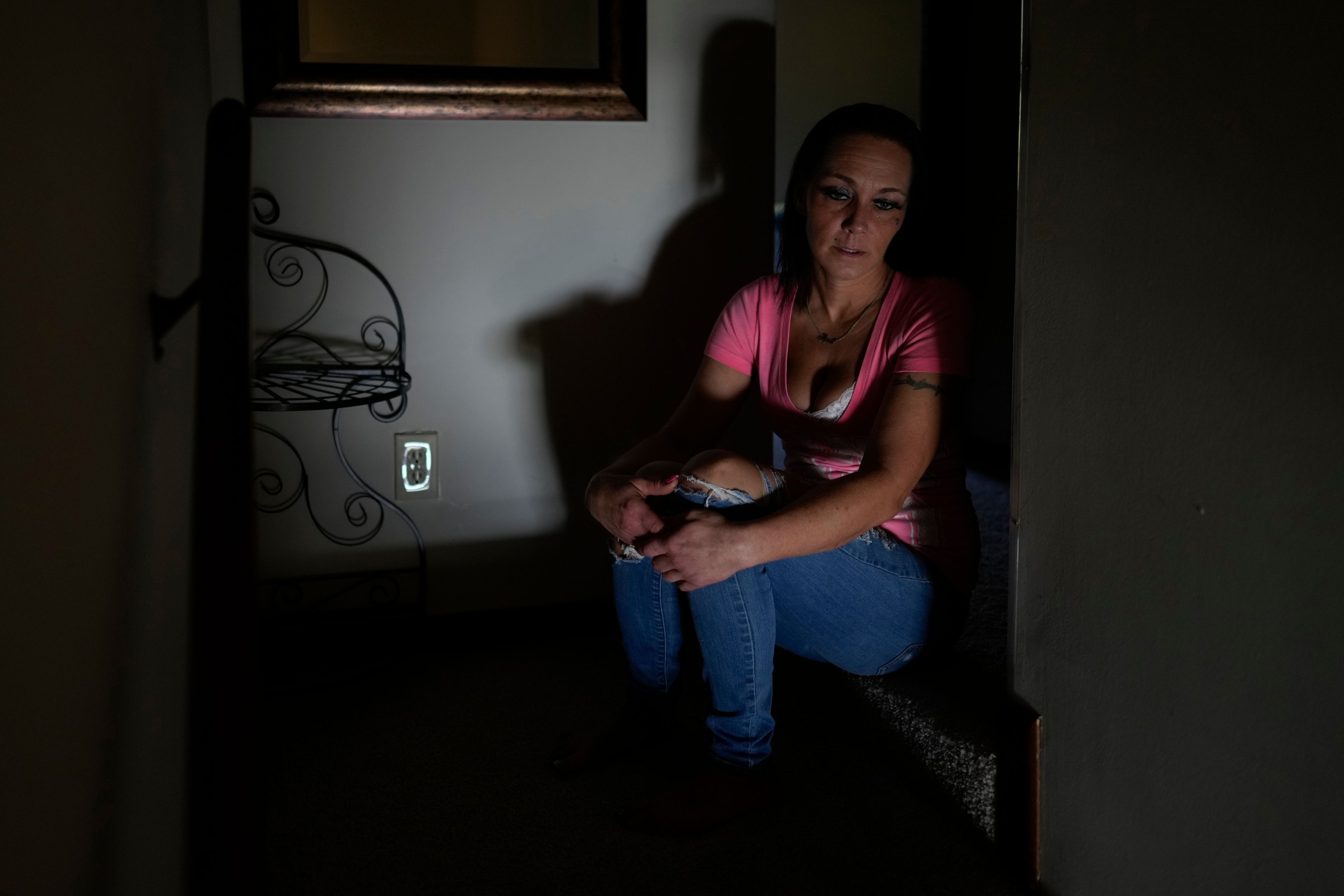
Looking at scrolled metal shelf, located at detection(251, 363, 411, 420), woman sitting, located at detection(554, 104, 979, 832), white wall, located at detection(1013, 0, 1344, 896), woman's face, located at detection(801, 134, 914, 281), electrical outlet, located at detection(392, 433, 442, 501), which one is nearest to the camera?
white wall, located at detection(1013, 0, 1344, 896)

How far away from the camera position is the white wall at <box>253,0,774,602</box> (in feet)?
5.00

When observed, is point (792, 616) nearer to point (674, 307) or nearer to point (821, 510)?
point (821, 510)

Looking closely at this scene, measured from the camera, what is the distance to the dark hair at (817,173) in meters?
1.22

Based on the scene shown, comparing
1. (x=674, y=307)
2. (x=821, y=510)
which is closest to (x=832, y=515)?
(x=821, y=510)

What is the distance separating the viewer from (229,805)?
0.50m

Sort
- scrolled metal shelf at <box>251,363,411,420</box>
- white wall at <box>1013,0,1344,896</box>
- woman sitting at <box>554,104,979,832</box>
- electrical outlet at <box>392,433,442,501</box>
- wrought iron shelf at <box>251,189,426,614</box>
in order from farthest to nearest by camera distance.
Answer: electrical outlet at <box>392,433,442,501</box> → wrought iron shelf at <box>251,189,426,614</box> → scrolled metal shelf at <box>251,363,411,420</box> → woman sitting at <box>554,104,979,832</box> → white wall at <box>1013,0,1344,896</box>

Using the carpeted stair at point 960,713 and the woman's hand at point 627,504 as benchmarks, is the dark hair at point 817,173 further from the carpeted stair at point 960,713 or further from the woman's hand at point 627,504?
the carpeted stair at point 960,713

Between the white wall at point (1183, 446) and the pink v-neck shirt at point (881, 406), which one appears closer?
the white wall at point (1183, 446)

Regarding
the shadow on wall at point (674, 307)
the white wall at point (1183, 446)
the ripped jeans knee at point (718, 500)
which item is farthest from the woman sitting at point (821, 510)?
the shadow on wall at point (674, 307)

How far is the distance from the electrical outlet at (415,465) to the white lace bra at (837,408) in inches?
29.5

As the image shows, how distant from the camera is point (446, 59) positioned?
59.3 inches

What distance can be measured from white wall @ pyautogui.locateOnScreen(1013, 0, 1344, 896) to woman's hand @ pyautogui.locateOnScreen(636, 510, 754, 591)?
0.32 m

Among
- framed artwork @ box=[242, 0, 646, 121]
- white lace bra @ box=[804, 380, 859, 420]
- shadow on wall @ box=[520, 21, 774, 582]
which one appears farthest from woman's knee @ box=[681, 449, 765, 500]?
framed artwork @ box=[242, 0, 646, 121]

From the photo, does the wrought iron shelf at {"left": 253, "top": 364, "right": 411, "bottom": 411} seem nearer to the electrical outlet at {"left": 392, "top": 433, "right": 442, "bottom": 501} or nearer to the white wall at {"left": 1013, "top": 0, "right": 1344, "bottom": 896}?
the electrical outlet at {"left": 392, "top": 433, "right": 442, "bottom": 501}
